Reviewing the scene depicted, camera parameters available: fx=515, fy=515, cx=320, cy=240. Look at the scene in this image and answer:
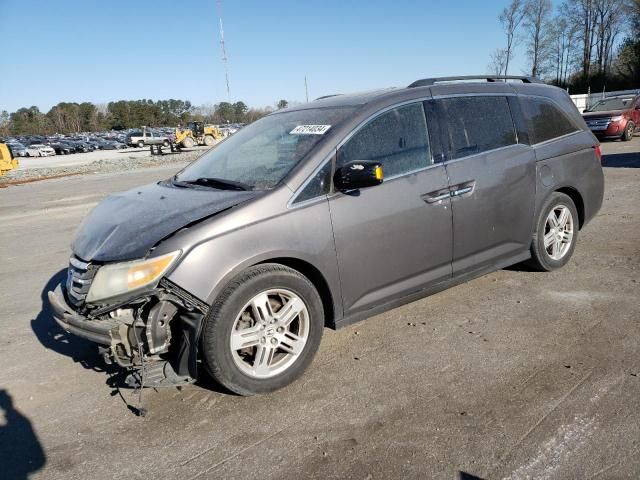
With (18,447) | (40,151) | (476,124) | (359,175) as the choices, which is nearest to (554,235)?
(476,124)

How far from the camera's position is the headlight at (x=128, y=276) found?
2883mm

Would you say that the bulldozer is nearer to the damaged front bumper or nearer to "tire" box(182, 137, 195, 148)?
"tire" box(182, 137, 195, 148)

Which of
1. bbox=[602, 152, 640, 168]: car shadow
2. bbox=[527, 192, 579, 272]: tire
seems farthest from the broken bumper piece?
bbox=[602, 152, 640, 168]: car shadow

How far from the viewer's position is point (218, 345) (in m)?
2.98

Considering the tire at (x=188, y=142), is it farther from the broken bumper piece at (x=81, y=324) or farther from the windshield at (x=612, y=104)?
the broken bumper piece at (x=81, y=324)

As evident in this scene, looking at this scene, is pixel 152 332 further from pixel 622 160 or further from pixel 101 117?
pixel 101 117

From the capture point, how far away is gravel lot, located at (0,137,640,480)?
2.54 m

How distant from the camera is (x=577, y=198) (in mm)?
5148

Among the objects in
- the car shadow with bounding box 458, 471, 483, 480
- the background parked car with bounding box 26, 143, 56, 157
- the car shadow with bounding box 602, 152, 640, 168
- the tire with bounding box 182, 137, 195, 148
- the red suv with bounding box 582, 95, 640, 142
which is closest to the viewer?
the car shadow with bounding box 458, 471, 483, 480

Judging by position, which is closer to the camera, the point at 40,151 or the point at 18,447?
the point at 18,447

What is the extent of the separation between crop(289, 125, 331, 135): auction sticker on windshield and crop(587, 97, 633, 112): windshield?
19135mm

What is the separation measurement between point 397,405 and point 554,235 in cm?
284

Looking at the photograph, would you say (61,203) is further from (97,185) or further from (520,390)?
(520,390)

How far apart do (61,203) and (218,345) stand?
11843mm
